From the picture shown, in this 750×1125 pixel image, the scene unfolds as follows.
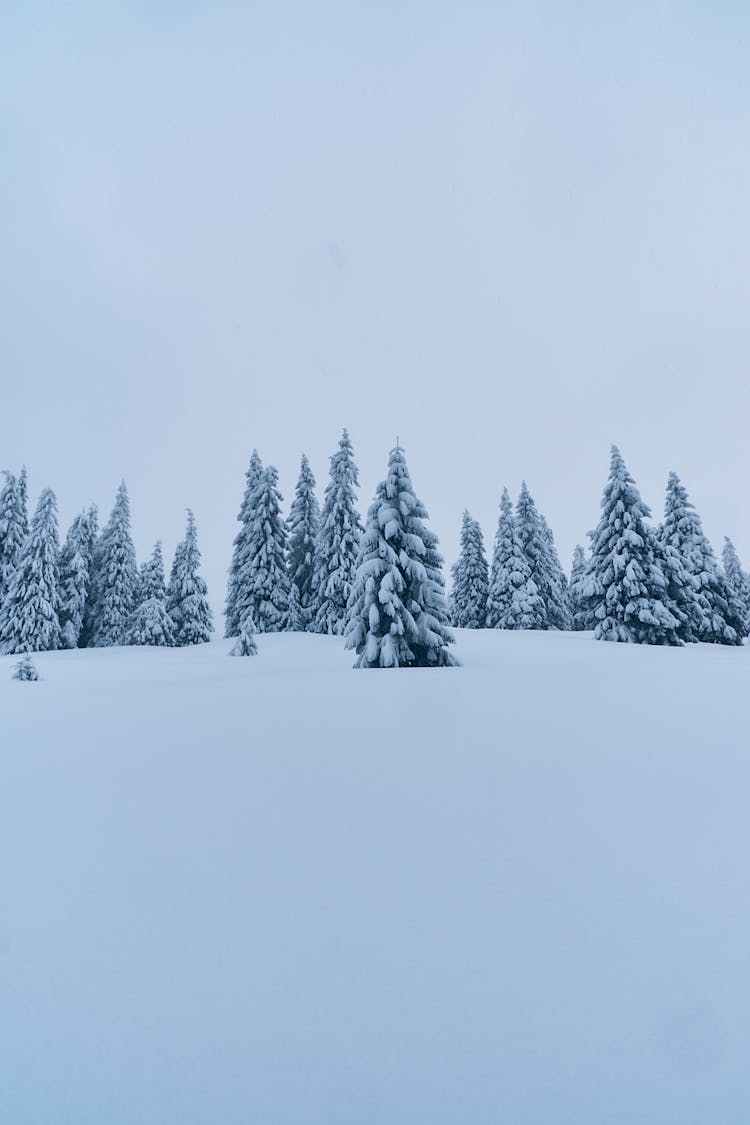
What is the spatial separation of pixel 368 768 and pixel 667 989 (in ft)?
12.0

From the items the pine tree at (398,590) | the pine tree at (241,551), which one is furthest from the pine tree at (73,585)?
the pine tree at (398,590)

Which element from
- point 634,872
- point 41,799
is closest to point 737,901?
point 634,872

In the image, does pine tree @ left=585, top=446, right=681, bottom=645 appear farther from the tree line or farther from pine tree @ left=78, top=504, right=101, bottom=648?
pine tree @ left=78, top=504, right=101, bottom=648

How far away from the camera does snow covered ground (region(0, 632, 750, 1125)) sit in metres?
2.47

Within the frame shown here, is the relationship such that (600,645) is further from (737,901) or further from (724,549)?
(724,549)

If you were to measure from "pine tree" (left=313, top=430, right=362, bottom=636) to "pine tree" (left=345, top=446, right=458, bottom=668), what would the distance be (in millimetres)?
15366

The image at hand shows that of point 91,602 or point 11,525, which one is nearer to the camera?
point 11,525

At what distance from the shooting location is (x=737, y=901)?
3625 mm

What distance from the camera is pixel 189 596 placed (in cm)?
3912

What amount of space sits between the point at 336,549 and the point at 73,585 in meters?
17.8

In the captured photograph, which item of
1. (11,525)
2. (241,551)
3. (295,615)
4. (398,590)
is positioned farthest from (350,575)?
(11,525)

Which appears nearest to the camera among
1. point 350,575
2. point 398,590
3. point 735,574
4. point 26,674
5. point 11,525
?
point 26,674

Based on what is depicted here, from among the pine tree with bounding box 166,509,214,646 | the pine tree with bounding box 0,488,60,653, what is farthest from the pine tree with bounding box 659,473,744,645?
the pine tree with bounding box 0,488,60,653

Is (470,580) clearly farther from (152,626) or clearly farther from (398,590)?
(398,590)
